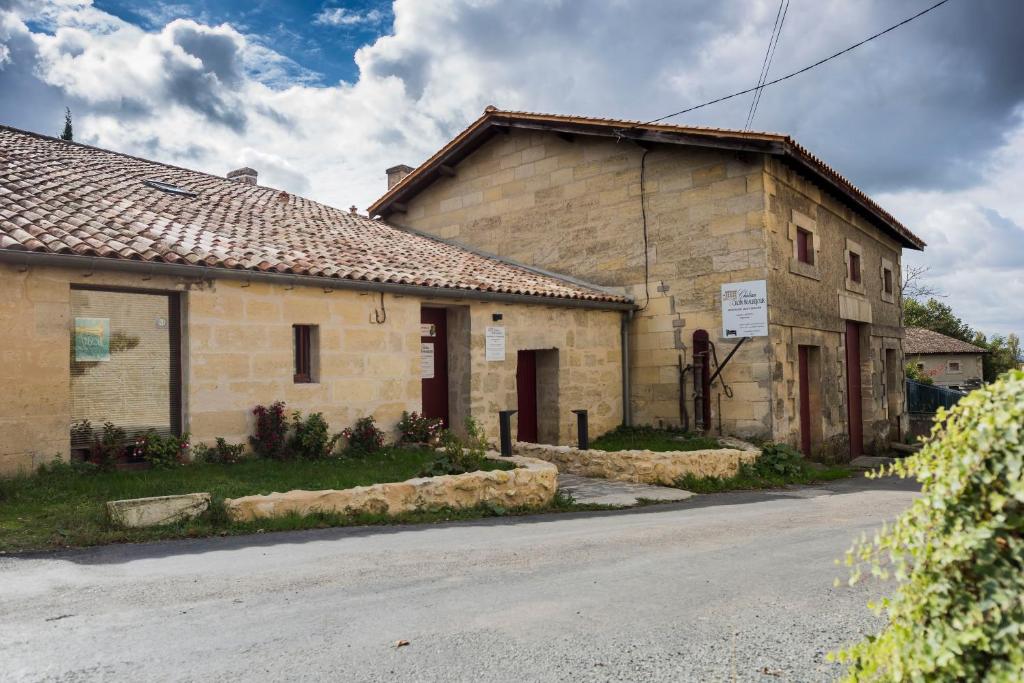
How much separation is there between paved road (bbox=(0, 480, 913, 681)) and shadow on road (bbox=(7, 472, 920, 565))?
0.04 meters

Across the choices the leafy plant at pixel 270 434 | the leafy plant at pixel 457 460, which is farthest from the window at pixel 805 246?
the leafy plant at pixel 270 434

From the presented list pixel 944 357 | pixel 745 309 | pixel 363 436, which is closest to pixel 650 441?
pixel 745 309

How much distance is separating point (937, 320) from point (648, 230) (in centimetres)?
4311

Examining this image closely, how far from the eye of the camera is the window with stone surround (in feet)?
43.3

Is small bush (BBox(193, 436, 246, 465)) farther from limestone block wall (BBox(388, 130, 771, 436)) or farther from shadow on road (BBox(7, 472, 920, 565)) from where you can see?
limestone block wall (BBox(388, 130, 771, 436))

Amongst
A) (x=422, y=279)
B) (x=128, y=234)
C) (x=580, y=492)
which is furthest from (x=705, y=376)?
(x=128, y=234)

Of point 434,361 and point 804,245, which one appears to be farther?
point 804,245

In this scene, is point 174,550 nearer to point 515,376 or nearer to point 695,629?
point 695,629

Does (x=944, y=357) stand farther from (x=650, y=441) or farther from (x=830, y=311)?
(x=650, y=441)

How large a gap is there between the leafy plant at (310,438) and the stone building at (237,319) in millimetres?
232

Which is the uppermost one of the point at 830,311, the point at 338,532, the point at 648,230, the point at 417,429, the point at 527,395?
the point at 648,230

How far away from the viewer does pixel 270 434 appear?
862 centimetres

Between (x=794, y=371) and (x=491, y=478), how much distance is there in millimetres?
7398

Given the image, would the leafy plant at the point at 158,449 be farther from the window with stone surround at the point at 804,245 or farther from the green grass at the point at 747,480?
the window with stone surround at the point at 804,245
